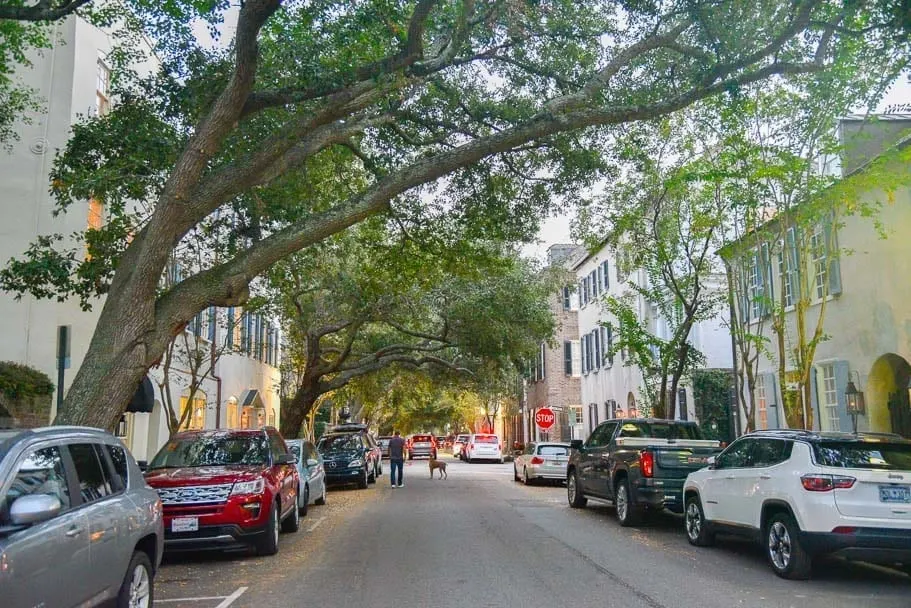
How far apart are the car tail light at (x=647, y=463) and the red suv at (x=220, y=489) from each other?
563cm

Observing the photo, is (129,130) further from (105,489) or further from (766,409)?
(766,409)

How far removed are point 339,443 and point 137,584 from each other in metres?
17.9

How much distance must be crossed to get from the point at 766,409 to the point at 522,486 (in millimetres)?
7520

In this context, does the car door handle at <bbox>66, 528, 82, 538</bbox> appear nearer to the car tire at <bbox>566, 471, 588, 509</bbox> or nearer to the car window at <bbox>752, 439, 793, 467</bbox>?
the car window at <bbox>752, 439, 793, 467</bbox>

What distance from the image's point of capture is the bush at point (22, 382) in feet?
49.6

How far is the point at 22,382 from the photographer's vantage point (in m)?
15.5

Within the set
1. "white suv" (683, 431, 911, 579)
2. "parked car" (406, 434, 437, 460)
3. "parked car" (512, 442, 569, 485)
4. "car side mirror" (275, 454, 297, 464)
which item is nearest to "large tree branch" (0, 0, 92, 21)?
"car side mirror" (275, 454, 297, 464)

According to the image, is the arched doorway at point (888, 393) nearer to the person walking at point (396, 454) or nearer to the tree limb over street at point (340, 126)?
the tree limb over street at point (340, 126)

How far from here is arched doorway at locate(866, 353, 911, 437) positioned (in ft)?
56.5

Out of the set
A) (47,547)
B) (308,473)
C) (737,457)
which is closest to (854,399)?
(737,457)

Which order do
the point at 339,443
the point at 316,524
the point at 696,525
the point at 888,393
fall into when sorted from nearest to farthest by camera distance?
the point at 696,525, the point at 316,524, the point at 888,393, the point at 339,443

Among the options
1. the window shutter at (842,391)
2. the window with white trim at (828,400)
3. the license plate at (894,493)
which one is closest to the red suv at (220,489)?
the license plate at (894,493)

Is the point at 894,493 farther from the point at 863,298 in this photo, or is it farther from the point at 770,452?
the point at 863,298

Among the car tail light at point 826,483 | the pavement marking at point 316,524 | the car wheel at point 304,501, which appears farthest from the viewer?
the car wheel at point 304,501
